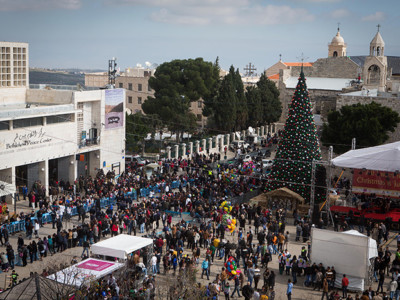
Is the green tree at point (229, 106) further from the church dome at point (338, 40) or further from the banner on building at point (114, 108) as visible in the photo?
the church dome at point (338, 40)

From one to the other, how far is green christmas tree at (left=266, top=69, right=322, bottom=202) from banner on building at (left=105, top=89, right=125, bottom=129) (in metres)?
14.7

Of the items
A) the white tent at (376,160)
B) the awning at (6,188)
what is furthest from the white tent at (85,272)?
the white tent at (376,160)

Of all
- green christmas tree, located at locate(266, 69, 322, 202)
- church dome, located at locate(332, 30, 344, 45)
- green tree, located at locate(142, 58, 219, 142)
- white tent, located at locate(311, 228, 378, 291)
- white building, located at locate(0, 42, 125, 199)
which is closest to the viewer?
white tent, located at locate(311, 228, 378, 291)

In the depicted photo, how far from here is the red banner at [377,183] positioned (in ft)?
110

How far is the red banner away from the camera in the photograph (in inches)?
1324

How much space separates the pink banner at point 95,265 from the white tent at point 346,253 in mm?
8697

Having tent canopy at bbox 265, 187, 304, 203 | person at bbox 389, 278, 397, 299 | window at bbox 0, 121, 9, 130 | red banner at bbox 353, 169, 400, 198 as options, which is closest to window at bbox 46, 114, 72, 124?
window at bbox 0, 121, 9, 130

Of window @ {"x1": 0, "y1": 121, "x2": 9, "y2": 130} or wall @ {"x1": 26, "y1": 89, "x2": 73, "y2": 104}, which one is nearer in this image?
window @ {"x1": 0, "y1": 121, "x2": 9, "y2": 130}

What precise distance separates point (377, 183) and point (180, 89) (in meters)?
32.4

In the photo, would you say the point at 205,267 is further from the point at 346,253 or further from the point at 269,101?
the point at 269,101

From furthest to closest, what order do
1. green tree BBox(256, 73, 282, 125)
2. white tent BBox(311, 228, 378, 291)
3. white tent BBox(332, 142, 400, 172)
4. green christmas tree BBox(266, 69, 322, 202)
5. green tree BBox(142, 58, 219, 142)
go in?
green tree BBox(256, 73, 282, 125)
green tree BBox(142, 58, 219, 142)
green christmas tree BBox(266, 69, 322, 202)
white tent BBox(332, 142, 400, 172)
white tent BBox(311, 228, 378, 291)

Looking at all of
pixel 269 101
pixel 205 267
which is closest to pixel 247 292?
pixel 205 267

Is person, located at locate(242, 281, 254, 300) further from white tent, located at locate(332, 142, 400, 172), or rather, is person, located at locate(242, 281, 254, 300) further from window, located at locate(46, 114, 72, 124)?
window, located at locate(46, 114, 72, 124)

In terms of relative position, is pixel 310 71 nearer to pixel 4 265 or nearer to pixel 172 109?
pixel 172 109
